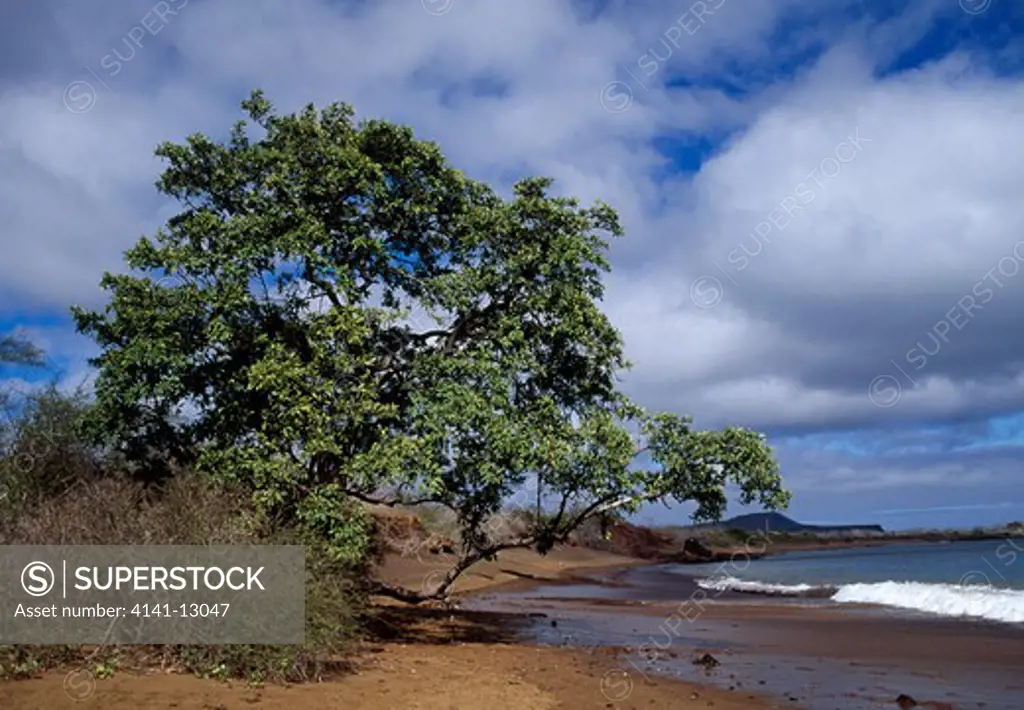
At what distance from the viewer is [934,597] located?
85.3 feet

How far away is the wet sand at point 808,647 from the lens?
12.1m

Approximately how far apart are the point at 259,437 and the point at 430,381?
295cm

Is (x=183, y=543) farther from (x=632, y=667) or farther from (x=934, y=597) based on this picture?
(x=934, y=597)

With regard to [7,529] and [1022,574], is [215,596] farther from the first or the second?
[1022,574]

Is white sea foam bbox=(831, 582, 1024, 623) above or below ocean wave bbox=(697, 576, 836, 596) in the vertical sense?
above

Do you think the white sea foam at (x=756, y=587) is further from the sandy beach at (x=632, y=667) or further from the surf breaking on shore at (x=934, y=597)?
the sandy beach at (x=632, y=667)

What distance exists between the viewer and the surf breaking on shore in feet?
71.7

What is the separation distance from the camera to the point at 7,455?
14.4m

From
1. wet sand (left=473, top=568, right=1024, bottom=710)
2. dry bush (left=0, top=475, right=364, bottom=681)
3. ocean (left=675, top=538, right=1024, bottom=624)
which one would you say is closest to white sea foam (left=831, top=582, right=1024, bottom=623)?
ocean (left=675, top=538, right=1024, bottom=624)

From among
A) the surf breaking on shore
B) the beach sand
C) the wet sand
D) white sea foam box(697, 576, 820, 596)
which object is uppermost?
the beach sand

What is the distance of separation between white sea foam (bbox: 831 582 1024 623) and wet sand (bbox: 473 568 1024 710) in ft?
4.26

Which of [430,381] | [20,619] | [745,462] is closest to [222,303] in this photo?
[430,381]

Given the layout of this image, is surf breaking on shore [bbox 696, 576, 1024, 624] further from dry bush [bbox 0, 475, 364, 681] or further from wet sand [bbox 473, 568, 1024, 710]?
dry bush [bbox 0, 475, 364, 681]

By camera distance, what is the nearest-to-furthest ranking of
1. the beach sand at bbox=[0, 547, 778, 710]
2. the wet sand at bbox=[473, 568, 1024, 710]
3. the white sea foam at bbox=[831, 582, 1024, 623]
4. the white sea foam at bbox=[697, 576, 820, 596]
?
the beach sand at bbox=[0, 547, 778, 710] → the wet sand at bbox=[473, 568, 1024, 710] → the white sea foam at bbox=[831, 582, 1024, 623] → the white sea foam at bbox=[697, 576, 820, 596]
